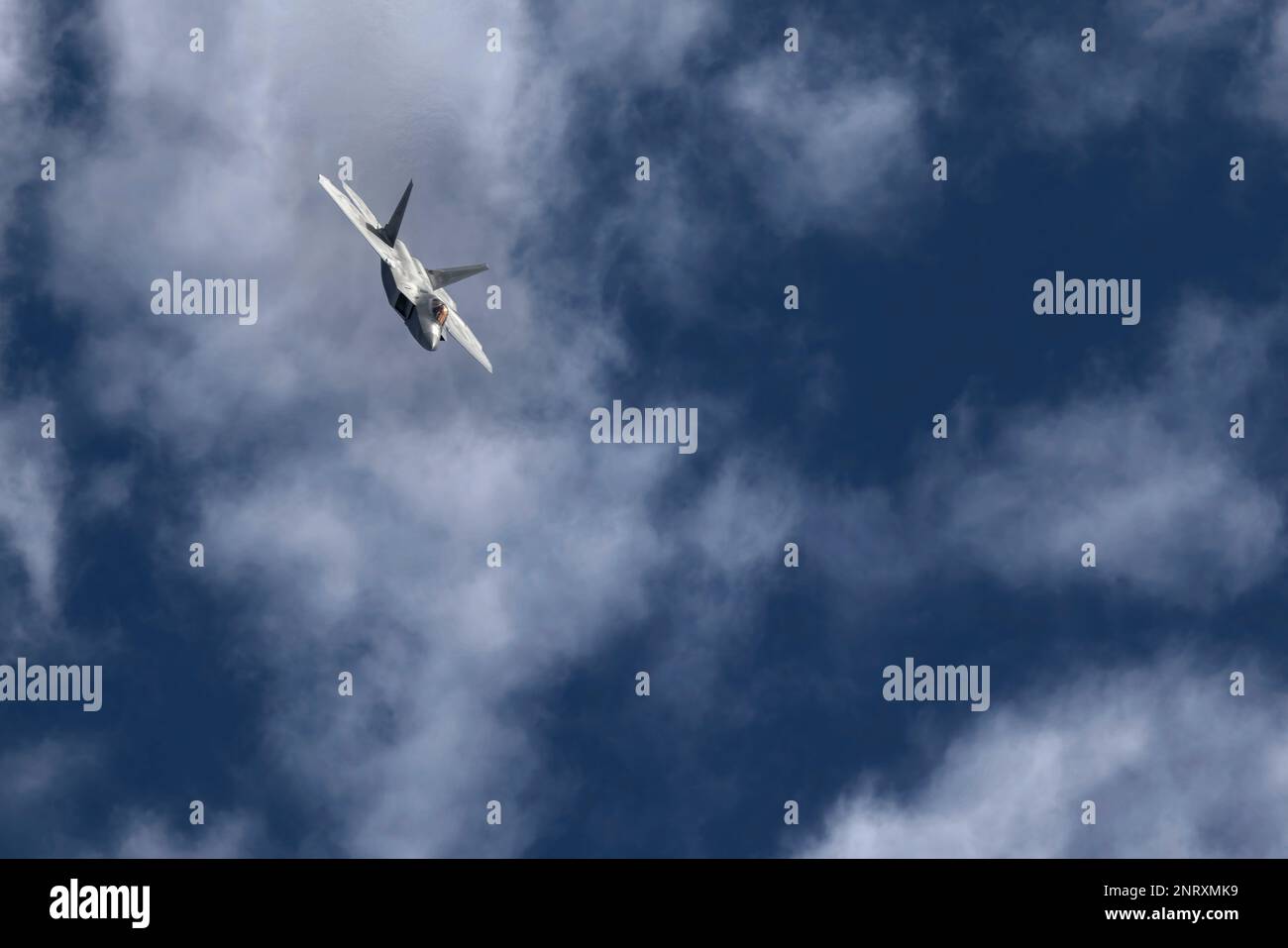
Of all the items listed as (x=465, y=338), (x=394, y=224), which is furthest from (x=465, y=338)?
(x=394, y=224)

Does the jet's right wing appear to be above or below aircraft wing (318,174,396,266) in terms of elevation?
below

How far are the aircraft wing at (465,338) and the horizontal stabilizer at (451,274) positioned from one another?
4251 millimetres

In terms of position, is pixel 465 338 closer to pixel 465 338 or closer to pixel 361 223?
pixel 465 338

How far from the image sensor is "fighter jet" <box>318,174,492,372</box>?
405 feet

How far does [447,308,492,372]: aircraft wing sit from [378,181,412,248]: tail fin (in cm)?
839

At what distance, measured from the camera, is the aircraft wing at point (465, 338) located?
130m

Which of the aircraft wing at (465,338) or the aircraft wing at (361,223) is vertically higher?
the aircraft wing at (361,223)
